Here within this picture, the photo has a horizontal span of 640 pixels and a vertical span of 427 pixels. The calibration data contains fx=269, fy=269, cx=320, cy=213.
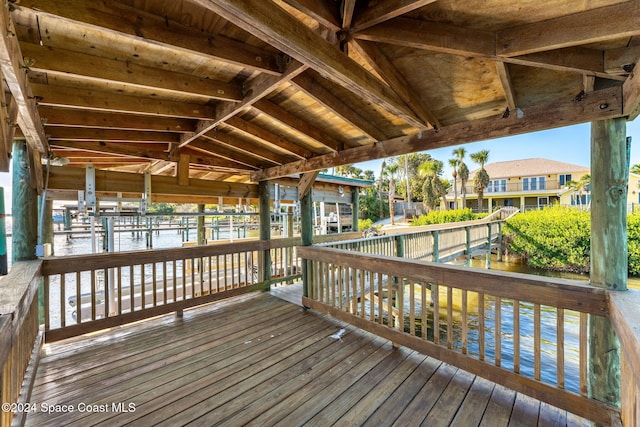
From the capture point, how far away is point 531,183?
2184cm

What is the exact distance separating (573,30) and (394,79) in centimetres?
91

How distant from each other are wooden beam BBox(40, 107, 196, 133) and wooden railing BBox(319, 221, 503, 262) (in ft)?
9.02

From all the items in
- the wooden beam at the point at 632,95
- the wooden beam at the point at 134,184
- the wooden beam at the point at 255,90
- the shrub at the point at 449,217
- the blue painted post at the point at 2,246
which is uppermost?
the wooden beam at the point at 255,90

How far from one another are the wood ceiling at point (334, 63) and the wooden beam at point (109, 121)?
0.05 feet

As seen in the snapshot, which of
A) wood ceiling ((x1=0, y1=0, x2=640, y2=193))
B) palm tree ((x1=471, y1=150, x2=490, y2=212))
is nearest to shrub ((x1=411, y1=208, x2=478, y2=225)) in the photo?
palm tree ((x1=471, y1=150, x2=490, y2=212))

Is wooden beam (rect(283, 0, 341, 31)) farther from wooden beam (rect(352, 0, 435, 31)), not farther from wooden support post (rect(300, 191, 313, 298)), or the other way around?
wooden support post (rect(300, 191, 313, 298))

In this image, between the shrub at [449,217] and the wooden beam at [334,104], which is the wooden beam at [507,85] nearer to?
the wooden beam at [334,104]

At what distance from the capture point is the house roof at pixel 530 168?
66.9 ft

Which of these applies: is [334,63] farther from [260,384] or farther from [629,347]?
[260,384]

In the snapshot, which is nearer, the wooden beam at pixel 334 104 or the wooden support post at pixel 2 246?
the wooden support post at pixel 2 246

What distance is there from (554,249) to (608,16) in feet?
42.1

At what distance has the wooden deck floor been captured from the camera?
1852mm

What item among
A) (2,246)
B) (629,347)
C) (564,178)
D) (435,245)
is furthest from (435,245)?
(564,178)

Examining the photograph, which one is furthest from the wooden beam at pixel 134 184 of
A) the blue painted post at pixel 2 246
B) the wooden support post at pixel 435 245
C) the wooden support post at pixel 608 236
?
the wooden support post at pixel 435 245
